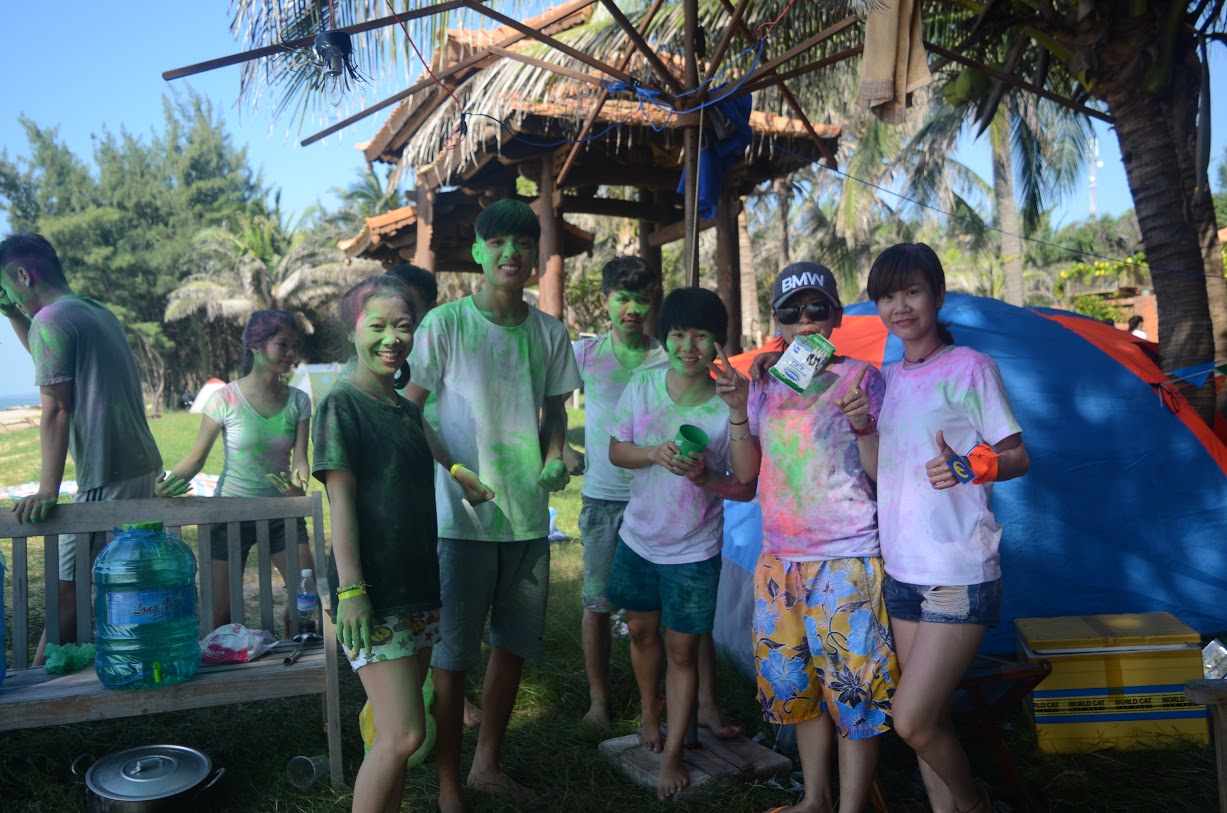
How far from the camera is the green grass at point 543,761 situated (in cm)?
310

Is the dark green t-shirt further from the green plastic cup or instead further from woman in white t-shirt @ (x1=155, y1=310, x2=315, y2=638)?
woman in white t-shirt @ (x1=155, y1=310, x2=315, y2=638)

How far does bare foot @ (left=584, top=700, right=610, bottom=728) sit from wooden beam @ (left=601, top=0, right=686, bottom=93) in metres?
3.46

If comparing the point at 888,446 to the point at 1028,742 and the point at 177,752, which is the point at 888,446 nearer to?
the point at 1028,742

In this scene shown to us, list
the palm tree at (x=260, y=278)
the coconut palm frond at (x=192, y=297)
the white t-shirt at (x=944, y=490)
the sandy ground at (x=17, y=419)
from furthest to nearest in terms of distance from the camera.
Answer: the coconut palm frond at (x=192, y=297) → the palm tree at (x=260, y=278) → the sandy ground at (x=17, y=419) → the white t-shirt at (x=944, y=490)

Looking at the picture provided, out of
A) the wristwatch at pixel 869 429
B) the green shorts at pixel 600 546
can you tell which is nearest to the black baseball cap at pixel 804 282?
the wristwatch at pixel 869 429

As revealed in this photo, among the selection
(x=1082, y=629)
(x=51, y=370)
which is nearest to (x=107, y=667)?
(x=51, y=370)

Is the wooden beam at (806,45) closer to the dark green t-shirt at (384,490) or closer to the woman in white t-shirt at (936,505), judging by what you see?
the woman in white t-shirt at (936,505)

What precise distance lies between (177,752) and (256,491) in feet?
4.81

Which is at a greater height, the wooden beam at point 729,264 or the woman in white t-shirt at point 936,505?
the wooden beam at point 729,264

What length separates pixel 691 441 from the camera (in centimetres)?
284

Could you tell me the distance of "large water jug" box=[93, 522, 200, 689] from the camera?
303 centimetres

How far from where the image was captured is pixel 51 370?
356cm

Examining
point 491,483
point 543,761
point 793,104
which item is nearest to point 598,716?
point 543,761

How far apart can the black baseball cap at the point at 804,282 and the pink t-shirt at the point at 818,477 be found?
0.79 ft
